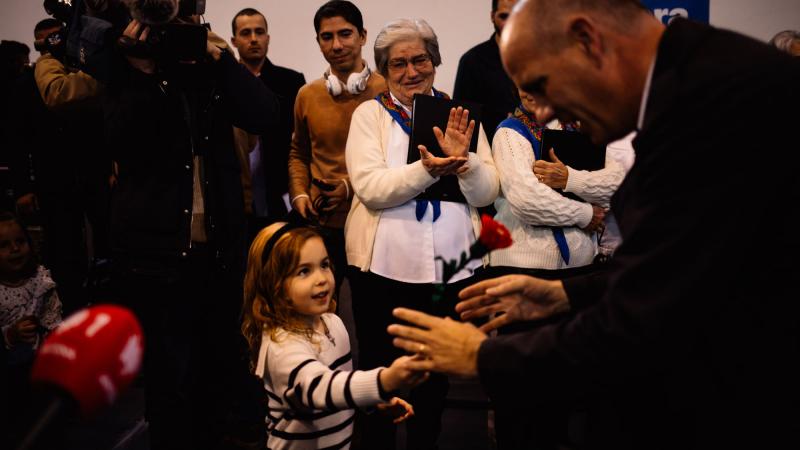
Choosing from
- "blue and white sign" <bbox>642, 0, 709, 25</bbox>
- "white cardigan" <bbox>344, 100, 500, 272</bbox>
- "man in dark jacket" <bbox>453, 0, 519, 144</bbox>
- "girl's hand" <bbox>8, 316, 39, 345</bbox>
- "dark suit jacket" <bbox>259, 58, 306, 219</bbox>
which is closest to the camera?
"white cardigan" <bbox>344, 100, 500, 272</bbox>

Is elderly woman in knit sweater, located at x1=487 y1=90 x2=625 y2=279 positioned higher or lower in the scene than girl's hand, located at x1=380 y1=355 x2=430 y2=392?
higher

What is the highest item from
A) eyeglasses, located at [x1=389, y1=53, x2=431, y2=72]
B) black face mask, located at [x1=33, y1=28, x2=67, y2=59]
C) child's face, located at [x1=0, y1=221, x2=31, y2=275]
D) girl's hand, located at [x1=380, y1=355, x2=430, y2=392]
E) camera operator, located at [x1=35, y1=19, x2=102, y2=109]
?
black face mask, located at [x1=33, y1=28, x2=67, y2=59]

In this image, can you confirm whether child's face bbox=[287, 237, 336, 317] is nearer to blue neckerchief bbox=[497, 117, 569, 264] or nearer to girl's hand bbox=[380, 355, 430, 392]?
girl's hand bbox=[380, 355, 430, 392]

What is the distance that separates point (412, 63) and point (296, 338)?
3.94 feet

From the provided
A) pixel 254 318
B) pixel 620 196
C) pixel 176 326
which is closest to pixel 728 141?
pixel 620 196

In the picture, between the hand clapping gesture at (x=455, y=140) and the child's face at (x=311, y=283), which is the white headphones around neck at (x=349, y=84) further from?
the child's face at (x=311, y=283)

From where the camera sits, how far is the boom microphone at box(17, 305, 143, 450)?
2.66ft

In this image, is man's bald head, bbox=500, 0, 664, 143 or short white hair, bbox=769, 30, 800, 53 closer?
man's bald head, bbox=500, 0, 664, 143

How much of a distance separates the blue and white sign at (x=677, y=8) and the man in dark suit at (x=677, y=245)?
3.77 meters

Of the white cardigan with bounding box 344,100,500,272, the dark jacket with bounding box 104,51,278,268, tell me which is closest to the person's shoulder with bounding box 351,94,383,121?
the white cardigan with bounding box 344,100,500,272

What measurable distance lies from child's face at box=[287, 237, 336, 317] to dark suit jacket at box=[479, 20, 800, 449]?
2.98ft

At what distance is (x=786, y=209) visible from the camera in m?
0.97

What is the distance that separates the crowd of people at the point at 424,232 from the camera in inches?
39.0

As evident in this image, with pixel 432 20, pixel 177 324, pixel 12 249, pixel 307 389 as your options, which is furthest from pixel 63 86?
pixel 432 20
